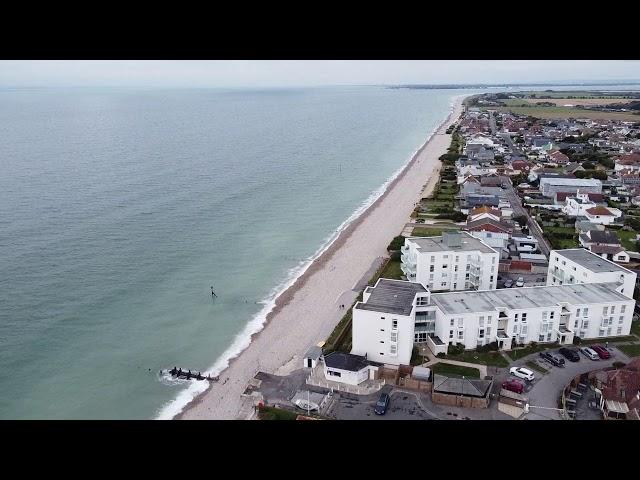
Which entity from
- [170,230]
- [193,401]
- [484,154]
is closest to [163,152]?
[170,230]

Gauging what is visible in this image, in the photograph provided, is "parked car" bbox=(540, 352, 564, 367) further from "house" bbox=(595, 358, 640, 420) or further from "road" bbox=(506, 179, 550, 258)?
"road" bbox=(506, 179, 550, 258)

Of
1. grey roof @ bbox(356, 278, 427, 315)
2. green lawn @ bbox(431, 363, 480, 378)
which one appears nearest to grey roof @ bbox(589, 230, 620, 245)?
grey roof @ bbox(356, 278, 427, 315)

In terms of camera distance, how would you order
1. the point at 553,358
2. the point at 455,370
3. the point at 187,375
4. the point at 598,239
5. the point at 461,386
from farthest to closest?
the point at 598,239 → the point at 187,375 → the point at 553,358 → the point at 455,370 → the point at 461,386

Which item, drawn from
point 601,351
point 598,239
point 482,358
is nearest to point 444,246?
point 482,358

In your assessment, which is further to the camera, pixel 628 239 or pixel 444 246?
pixel 628 239

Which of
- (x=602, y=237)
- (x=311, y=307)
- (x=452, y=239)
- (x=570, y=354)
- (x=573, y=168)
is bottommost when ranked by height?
(x=311, y=307)

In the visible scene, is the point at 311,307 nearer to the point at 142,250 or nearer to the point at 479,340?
the point at 479,340

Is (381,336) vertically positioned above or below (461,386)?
above
